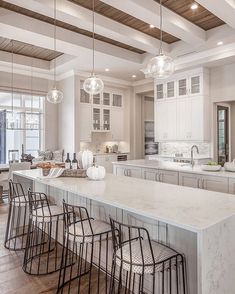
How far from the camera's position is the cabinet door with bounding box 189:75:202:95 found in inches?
248

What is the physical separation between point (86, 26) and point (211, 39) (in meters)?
2.58

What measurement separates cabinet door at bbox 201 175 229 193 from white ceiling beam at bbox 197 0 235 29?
2.53 meters

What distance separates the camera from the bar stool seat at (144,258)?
169 cm

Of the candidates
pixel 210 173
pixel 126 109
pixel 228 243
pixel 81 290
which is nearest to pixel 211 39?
pixel 210 173

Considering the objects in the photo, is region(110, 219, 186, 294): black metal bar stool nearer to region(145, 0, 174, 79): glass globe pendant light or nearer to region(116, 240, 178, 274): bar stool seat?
region(116, 240, 178, 274): bar stool seat

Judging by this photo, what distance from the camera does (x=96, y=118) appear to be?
25.2 feet

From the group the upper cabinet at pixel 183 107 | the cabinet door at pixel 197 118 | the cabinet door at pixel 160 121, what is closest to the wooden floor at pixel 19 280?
the cabinet door at pixel 197 118

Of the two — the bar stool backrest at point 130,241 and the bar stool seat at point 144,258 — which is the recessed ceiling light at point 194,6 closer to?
the bar stool backrest at point 130,241

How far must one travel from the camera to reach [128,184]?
2.77 metres

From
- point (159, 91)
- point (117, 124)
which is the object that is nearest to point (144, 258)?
point (159, 91)

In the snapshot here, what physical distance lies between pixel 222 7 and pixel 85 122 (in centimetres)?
458

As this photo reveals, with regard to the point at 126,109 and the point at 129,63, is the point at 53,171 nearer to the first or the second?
the point at 129,63

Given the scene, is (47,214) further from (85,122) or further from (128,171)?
(85,122)

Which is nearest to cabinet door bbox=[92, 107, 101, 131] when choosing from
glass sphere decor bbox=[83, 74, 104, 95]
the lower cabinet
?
glass sphere decor bbox=[83, 74, 104, 95]
